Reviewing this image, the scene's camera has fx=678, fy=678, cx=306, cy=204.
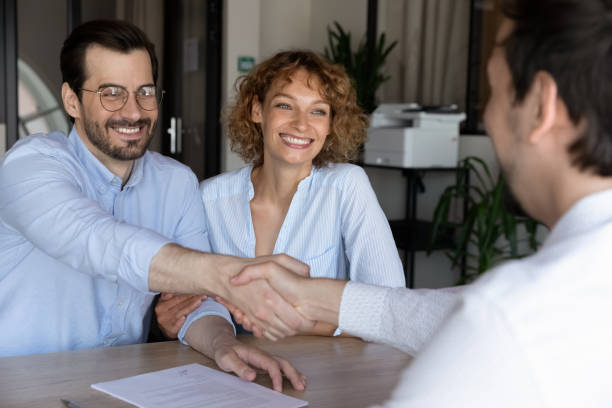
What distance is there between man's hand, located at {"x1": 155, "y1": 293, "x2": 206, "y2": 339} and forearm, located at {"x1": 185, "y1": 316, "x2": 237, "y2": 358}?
0.27ft

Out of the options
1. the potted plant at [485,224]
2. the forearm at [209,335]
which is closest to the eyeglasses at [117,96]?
the forearm at [209,335]

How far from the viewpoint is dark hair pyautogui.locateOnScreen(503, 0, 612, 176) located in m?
0.86

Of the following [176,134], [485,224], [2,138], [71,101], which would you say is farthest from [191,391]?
[176,134]

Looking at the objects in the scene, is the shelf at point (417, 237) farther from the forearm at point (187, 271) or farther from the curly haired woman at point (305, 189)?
the forearm at point (187, 271)

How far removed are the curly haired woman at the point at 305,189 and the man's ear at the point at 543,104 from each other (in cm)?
123

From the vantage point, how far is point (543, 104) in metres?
0.92

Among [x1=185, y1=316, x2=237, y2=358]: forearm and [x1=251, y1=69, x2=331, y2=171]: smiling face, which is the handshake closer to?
[x1=185, y1=316, x2=237, y2=358]: forearm

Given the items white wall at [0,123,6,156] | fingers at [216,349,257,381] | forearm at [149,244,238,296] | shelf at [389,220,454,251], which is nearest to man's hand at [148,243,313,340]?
forearm at [149,244,238,296]

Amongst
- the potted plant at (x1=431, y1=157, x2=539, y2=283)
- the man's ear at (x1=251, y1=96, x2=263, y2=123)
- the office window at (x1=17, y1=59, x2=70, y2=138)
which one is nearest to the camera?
the man's ear at (x1=251, y1=96, x2=263, y2=123)

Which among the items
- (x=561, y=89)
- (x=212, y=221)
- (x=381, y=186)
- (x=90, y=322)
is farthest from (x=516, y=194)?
(x=381, y=186)

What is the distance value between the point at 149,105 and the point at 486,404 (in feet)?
5.15

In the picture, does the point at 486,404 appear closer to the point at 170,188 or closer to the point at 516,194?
the point at 516,194

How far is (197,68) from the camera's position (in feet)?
20.7

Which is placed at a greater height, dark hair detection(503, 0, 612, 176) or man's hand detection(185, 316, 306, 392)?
dark hair detection(503, 0, 612, 176)
